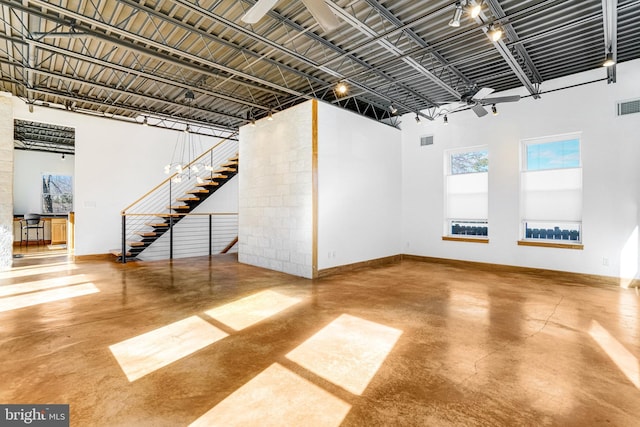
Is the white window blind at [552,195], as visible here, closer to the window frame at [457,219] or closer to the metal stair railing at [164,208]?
the window frame at [457,219]

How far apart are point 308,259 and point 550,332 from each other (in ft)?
13.2

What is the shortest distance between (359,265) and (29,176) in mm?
12854

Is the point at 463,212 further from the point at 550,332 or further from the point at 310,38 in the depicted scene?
the point at 310,38

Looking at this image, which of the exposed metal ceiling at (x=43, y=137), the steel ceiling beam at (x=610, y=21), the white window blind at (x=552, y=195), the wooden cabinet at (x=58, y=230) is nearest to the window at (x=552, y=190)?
the white window blind at (x=552, y=195)

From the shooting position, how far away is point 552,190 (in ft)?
21.3

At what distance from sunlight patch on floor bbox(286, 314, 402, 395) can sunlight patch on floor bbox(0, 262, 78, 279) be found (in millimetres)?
6707

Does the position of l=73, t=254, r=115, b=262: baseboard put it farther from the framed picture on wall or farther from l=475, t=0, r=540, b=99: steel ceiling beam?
l=475, t=0, r=540, b=99: steel ceiling beam

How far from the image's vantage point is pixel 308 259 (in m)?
6.23

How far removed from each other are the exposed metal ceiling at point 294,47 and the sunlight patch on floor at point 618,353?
3.96 m

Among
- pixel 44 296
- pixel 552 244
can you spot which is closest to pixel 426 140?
pixel 552 244

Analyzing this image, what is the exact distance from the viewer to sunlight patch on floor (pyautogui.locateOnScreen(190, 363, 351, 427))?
1918 mm

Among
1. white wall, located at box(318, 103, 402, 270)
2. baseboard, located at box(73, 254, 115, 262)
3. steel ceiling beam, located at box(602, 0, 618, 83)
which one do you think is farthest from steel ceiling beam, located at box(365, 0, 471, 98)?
baseboard, located at box(73, 254, 115, 262)

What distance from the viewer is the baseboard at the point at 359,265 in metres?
6.41

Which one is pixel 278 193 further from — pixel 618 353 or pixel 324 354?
pixel 618 353
